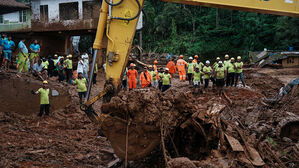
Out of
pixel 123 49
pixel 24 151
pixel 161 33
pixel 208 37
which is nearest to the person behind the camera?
pixel 123 49

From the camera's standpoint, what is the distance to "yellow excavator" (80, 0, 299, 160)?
16.1 ft

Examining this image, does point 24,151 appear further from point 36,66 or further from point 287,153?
point 36,66

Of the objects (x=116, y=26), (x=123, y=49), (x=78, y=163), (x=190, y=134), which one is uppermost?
(x=116, y=26)

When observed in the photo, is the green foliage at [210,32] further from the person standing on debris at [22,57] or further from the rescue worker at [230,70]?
the person standing on debris at [22,57]

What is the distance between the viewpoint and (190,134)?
5.24 metres

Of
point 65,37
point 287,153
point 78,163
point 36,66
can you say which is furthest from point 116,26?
point 65,37

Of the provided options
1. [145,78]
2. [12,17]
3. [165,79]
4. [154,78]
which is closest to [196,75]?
[165,79]

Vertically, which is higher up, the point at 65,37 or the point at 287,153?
the point at 65,37

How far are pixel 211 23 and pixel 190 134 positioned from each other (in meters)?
32.7

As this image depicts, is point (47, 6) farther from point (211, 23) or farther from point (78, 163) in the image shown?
point (211, 23)

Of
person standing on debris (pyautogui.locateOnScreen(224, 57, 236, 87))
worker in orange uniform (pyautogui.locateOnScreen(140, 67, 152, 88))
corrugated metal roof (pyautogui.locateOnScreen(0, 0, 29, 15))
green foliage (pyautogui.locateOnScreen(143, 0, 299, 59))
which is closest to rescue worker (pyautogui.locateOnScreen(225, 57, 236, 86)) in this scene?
person standing on debris (pyautogui.locateOnScreen(224, 57, 236, 87))

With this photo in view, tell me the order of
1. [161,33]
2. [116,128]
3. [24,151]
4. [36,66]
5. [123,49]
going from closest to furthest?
1. [116,128]
2. [123,49]
3. [24,151]
4. [36,66]
5. [161,33]

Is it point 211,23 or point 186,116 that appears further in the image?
point 211,23

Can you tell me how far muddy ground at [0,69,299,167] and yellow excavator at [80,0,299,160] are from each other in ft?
1.81
